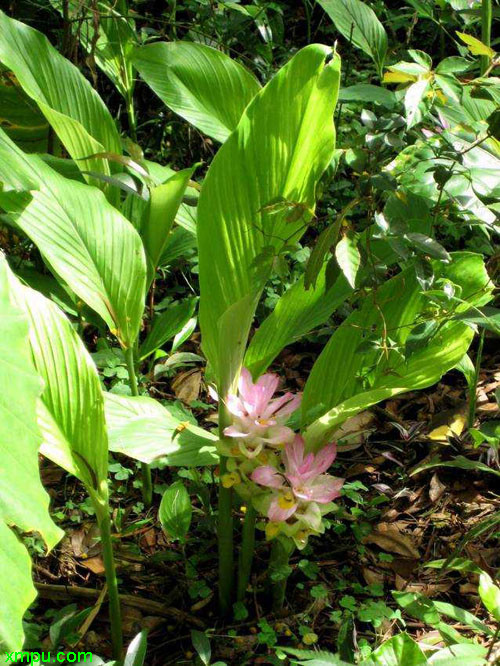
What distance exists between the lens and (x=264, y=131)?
1037 millimetres

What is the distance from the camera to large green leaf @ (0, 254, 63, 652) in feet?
1.74

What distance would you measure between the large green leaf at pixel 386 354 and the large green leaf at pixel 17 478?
618 mm

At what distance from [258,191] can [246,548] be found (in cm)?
58

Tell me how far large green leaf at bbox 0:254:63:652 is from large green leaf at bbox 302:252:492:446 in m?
0.62

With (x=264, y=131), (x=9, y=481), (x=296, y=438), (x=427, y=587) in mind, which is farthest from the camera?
(x=427, y=587)

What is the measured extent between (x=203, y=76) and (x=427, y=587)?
1.06m

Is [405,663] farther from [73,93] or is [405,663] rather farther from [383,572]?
[73,93]

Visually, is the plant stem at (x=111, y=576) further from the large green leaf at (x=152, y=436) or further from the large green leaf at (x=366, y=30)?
the large green leaf at (x=366, y=30)

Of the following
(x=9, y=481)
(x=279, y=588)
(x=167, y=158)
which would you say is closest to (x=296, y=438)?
(x=279, y=588)

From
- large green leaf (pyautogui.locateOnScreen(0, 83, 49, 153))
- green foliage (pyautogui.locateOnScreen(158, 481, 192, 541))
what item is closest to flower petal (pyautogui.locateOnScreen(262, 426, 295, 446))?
green foliage (pyautogui.locateOnScreen(158, 481, 192, 541))

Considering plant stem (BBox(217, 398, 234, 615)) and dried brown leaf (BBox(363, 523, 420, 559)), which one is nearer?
plant stem (BBox(217, 398, 234, 615))

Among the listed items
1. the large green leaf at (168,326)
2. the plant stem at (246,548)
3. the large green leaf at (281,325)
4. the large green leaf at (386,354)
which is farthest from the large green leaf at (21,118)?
the plant stem at (246,548)

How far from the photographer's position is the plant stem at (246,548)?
1234 mm

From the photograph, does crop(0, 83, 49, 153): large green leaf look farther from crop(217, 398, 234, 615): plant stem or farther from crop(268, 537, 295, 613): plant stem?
crop(268, 537, 295, 613): plant stem
